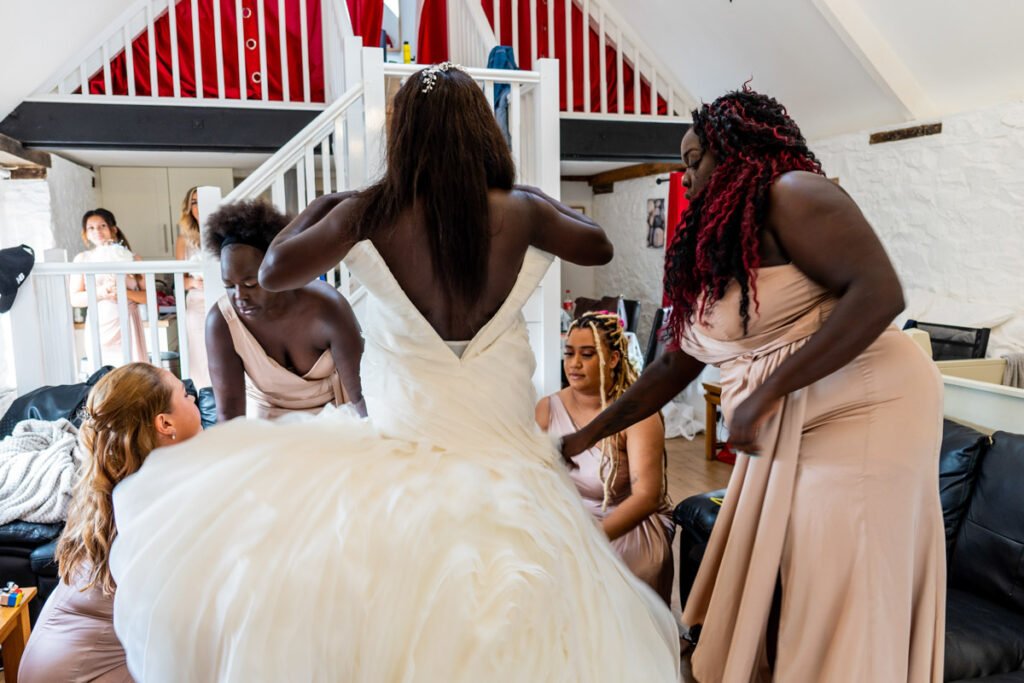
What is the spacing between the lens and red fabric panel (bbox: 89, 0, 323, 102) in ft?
17.9

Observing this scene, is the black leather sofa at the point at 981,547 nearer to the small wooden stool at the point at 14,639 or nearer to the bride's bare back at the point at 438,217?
the bride's bare back at the point at 438,217

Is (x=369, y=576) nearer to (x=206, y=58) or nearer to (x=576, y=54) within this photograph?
(x=206, y=58)

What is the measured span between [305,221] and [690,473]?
157 inches

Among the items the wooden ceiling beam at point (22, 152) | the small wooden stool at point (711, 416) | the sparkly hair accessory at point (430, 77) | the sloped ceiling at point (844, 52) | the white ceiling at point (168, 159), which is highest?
the sloped ceiling at point (844, 52)

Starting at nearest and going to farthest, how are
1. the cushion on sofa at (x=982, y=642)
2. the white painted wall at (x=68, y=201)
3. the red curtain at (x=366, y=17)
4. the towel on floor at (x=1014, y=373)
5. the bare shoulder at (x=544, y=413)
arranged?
the cushion on sofa at (x=982, y=642) < the bare shoulder at (x=544, y=413) < the towel on floor at (x=1014, y=373) < the white painted wall at (x=68, y=201) < the red curtain at (x=366, y=17)

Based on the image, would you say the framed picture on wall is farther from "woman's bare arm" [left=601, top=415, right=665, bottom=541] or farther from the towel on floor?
"woman's bare arm" [left=601, top=415, right=665, bottom=541]

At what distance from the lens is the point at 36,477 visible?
2.72 m

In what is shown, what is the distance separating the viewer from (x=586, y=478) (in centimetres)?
222

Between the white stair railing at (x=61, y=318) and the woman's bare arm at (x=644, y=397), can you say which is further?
the white stair railing at (x=61, y=318)

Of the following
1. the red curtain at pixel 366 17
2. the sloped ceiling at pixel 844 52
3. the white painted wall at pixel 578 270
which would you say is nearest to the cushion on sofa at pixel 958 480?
the sloped ceiling at pixel 844 52

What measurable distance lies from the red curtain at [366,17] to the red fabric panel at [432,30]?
0.34m

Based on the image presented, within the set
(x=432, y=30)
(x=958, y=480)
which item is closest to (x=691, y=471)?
(x=958, y=480)

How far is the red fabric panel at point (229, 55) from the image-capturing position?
5441 millimetres

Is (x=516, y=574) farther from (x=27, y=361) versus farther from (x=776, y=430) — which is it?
(x=27, y=361)
